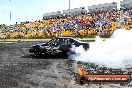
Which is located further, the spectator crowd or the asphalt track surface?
→ the spectator crowd

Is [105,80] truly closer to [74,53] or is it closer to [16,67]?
[16,67]

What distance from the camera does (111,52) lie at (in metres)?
18.2

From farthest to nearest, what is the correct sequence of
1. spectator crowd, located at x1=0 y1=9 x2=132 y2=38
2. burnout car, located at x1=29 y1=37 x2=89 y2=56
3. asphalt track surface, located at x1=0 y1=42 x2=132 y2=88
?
spectator crowd, located at x1=0 y1=9 x2=132 y2=38 → burnout car, located at x1=29 y1=37 x2=89 y2=56 → asphalt track surface, located at x1=0 y1=42 x2=132 y2=88

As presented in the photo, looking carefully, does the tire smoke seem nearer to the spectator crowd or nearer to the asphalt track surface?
the asphalt track surface

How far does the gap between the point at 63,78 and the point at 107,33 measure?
1061 inches

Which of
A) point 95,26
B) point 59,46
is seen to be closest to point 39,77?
point 59,46

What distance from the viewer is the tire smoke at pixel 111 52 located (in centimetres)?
1742

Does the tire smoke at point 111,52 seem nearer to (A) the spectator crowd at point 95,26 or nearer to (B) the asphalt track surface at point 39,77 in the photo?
(B) the asphalt track surface at point 39,77

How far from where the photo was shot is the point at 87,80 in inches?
345

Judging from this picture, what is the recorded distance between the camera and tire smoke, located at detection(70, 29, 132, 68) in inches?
686

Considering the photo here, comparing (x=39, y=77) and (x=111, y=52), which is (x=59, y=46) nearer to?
(x=111, y=52)

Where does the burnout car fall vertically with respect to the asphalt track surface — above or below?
above

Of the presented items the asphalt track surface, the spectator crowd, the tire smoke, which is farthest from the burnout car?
the spectator crowd

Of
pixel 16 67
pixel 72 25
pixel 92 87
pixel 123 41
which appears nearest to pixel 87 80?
pixel 92 87
